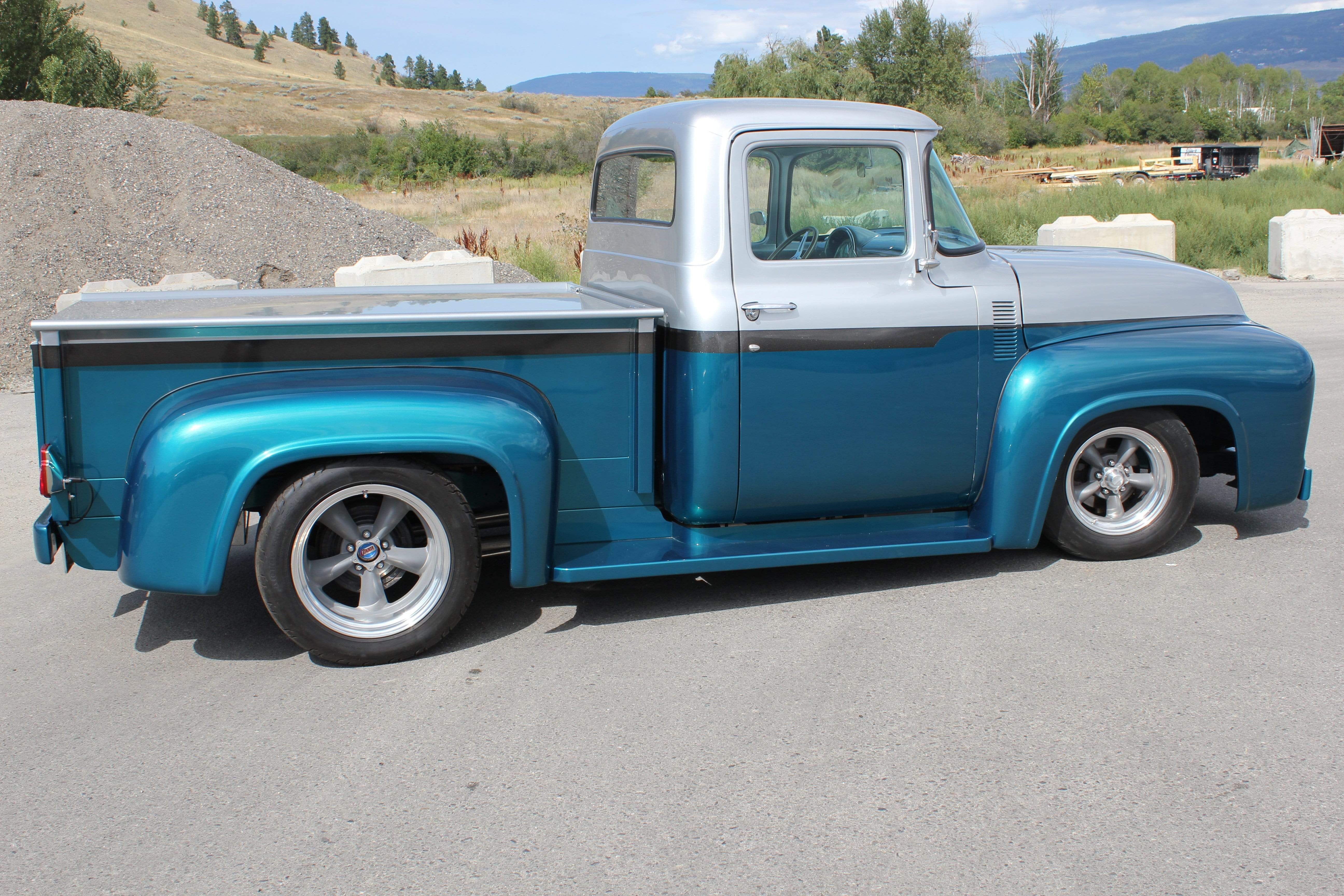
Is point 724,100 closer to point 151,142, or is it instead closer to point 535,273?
point 535,273

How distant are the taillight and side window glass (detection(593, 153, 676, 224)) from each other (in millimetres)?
2391

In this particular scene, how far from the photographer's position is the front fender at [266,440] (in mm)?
3557

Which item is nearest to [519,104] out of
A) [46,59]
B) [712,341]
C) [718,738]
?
[46,59]

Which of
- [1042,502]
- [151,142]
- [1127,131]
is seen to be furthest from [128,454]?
[1127,131]

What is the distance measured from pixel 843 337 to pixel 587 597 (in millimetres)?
1545

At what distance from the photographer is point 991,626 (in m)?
4.16

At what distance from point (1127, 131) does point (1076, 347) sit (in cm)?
7243

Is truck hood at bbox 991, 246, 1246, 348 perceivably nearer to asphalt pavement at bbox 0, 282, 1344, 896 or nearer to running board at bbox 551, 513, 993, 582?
running board at bbox 551, 513, 993, 582

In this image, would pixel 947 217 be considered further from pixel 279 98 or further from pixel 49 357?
pixel 279 98

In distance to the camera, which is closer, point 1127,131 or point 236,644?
point 236,644

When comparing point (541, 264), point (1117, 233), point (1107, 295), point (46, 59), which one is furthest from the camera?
point (46, 59)

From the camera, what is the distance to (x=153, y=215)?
46.0ft

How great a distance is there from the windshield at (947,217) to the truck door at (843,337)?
0.11 metres

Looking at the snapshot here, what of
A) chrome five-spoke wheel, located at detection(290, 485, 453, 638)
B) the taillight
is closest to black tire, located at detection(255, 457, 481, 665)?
chrome five-spoke wheel, located at detection(290, 485, 453, 638)
